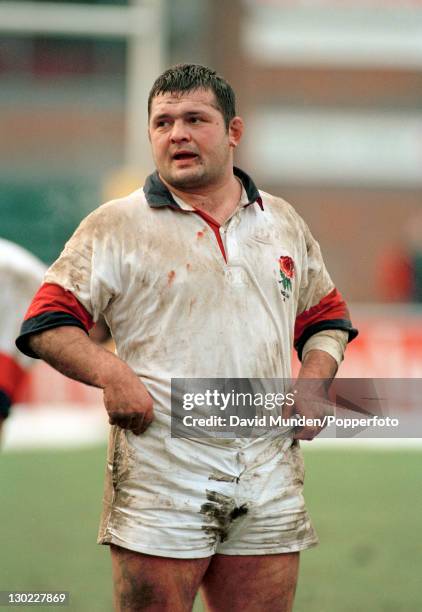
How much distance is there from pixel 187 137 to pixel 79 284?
0.54 metres

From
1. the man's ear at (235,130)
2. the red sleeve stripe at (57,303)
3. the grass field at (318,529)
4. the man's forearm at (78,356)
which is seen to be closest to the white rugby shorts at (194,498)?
the man's forearm at (78,356)

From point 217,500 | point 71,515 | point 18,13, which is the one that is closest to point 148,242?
point 217,500

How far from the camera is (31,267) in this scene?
5.45 meters

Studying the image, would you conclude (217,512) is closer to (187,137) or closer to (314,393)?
(314,393)

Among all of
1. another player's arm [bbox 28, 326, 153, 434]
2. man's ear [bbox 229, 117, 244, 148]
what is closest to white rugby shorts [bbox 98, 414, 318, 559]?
another player's arm [bbox 28, 326, 153, 434]

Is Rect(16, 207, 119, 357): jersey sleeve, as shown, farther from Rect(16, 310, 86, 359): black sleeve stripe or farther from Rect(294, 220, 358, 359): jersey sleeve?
Rect(294, 220, 358, 359): jersey sleeve

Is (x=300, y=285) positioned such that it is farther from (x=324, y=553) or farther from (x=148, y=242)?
(x=324, y=553)

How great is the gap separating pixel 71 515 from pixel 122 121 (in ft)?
76.2

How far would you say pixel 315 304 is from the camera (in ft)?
13.7

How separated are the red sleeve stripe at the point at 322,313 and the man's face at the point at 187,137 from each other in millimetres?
567

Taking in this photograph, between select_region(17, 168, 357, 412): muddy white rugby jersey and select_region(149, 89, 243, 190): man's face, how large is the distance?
0.09 meters

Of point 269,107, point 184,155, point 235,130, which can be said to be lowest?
point 184,155

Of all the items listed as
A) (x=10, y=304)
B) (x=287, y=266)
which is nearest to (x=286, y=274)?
(x=287, y=266)

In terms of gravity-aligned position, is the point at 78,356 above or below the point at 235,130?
below
